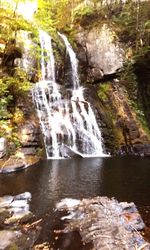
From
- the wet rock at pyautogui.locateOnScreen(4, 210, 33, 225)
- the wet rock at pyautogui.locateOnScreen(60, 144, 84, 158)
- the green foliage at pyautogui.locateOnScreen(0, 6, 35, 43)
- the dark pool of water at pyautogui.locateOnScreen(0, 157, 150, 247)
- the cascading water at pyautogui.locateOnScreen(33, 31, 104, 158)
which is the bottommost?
the wet rock at pyautogui.locateOnScreen(4, 210, 33, 225)

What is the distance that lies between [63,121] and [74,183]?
24.6 feet

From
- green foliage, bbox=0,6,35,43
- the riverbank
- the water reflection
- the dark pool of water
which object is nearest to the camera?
the dark pool of water

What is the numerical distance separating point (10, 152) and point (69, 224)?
7848 millimetres

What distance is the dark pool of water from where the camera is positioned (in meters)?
8.01

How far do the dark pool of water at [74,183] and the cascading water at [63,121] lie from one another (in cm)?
186

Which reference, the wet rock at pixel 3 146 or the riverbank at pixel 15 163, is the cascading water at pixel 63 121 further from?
the wet rock at pixel 3 146

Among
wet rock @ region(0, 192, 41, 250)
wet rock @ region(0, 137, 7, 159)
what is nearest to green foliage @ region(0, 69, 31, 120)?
wet rock @ region(0, 137, 7, 159)

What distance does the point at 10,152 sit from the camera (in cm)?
1380

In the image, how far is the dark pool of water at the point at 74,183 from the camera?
8.01 meters

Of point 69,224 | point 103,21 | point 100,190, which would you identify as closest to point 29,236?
point 69,224

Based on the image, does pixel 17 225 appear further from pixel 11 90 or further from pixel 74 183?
pixel 11 90

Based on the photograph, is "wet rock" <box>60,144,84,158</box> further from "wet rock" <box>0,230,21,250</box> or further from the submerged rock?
"wet rock" <box>0,230,21,250</box>

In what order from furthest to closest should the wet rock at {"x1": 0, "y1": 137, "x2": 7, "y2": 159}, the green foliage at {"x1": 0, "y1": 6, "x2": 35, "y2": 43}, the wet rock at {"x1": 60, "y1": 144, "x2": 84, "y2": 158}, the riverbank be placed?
the wet rock at {"x1": 60, "y1": 144, "x2": 84, "y2": 158}
the green foliage at {"x1": 0, "y1": 6, "x2": 35, "y2": 43}
the wet rock at {"x1": 0, "y1": 137, "x2": 7, "y2": 159}
the riverbank

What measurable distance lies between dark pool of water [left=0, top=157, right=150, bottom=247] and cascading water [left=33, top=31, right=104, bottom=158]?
1864 millimetres
